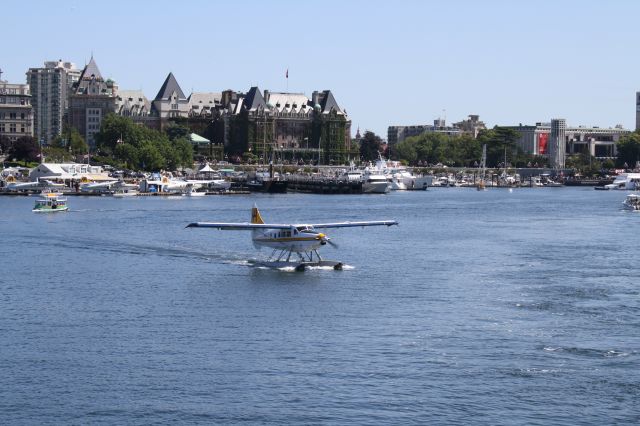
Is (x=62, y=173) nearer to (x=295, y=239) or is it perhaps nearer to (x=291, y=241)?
(x=291, y=241)

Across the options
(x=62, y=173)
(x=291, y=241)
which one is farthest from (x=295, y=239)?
(x=62, y=173)

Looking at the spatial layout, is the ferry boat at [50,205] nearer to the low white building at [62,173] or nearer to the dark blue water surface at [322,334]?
the dark blue water surface at [322,334]

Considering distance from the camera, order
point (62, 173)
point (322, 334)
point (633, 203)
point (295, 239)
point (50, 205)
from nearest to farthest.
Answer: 1. point (322, 334)
2. point (295, 239)
3. point (50, 205)
4. point (633, 203)
5. point (62, 173)

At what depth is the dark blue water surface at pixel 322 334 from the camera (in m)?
41.1

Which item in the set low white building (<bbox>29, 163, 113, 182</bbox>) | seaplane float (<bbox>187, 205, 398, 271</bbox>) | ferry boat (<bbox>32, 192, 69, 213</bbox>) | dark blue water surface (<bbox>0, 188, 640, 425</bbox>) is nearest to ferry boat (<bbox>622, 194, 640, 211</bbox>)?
dark blue water surface (<bbox>0, 188, 640, 425</bbox>)

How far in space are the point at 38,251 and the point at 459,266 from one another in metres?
30.1

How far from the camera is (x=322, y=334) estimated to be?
170 feet

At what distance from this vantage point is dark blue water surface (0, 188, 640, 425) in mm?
41125

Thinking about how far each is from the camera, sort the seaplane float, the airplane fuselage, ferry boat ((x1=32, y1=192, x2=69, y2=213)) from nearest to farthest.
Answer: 1. the airplane fuselage
2. the seaplane float
3. ferry boat ((x1=32, y1=192, x2=69, y2=213))

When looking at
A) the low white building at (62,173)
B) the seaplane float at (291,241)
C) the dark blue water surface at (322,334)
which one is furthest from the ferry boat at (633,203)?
the low white building at (62,173)

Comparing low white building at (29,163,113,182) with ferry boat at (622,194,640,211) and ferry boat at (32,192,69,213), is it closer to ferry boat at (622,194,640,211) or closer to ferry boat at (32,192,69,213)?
ferry boat at (32,192,69,213)

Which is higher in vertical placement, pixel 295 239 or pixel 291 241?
pixel 295 239

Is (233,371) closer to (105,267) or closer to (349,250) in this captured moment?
(105,267)

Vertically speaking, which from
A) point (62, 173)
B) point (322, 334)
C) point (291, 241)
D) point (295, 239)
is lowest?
point (322, 334)
